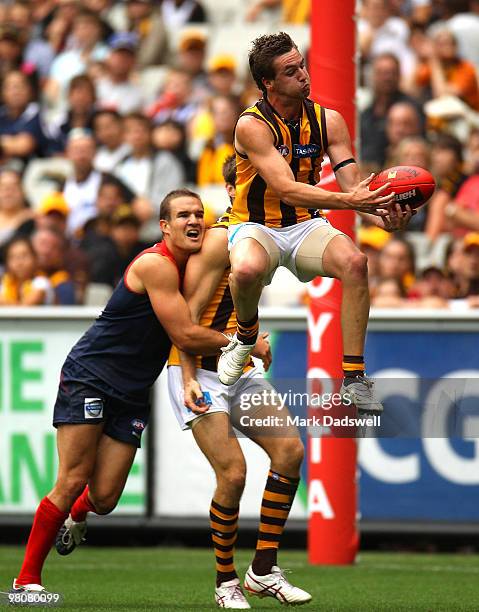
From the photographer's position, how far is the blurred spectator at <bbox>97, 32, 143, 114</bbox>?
17125mm

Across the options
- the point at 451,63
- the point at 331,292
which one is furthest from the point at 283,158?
the point at 451,63

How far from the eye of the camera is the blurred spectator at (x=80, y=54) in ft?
59.7

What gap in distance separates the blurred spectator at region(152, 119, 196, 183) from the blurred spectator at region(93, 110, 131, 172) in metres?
0.53

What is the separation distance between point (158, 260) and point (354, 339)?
3.78ft

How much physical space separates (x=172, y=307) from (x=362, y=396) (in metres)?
1.13

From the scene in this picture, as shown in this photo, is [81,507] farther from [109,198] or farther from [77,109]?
[77,109]

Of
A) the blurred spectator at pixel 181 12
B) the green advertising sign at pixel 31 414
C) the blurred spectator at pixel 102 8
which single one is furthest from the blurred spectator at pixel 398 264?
the blurred spectator at pixel 102 8

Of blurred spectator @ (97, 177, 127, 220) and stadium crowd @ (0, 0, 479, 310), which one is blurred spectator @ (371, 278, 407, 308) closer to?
stadium crowd @ (0, 0, 479, 310)

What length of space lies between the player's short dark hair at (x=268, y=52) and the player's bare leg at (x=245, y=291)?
812 millimetres

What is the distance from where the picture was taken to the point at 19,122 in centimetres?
1708

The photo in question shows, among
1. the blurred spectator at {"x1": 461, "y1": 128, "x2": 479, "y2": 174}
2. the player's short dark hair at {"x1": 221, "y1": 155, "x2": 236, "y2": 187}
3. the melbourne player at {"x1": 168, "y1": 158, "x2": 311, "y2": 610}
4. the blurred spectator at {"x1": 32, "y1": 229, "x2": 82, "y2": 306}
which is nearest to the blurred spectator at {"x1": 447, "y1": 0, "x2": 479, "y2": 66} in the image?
the blurred spectator at {"x1": 461, "y1": 128, "x2": 479, "y2": 174}

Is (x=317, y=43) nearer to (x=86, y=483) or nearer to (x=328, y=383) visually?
(x=328, y=383)

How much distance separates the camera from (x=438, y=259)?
13.1 meters

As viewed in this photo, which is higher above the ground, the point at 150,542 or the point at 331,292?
the point at 331,292
